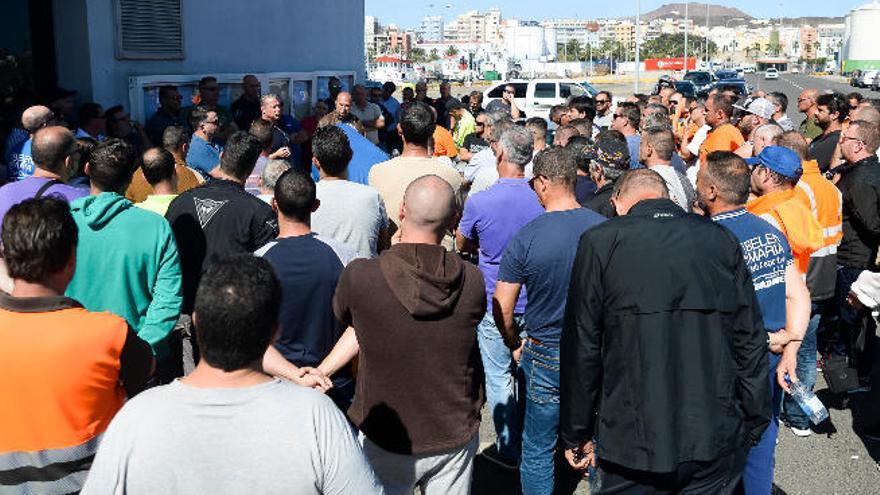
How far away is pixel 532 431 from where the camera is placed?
4559 millimetres

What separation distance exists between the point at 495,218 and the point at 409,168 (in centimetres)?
102

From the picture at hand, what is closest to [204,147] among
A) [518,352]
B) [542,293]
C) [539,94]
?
[518,352]

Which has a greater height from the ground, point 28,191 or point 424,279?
point 28,191

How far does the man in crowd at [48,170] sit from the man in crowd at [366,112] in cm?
752

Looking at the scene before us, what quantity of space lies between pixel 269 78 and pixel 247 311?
12.0 m

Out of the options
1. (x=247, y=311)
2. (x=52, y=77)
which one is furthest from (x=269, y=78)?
(x=247, y=311)

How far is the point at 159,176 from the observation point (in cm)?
498

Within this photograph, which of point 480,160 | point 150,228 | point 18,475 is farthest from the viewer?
point 480,160

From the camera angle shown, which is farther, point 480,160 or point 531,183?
point 480,160

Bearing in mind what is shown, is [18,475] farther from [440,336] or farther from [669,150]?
[669,150]

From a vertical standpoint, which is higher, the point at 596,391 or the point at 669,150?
the point at 669,150

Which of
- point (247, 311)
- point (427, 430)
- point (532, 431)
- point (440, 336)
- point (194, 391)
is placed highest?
point (247, 311)

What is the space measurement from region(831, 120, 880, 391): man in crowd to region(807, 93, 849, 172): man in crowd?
189 centimetres

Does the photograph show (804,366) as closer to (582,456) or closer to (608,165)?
(608,165)
